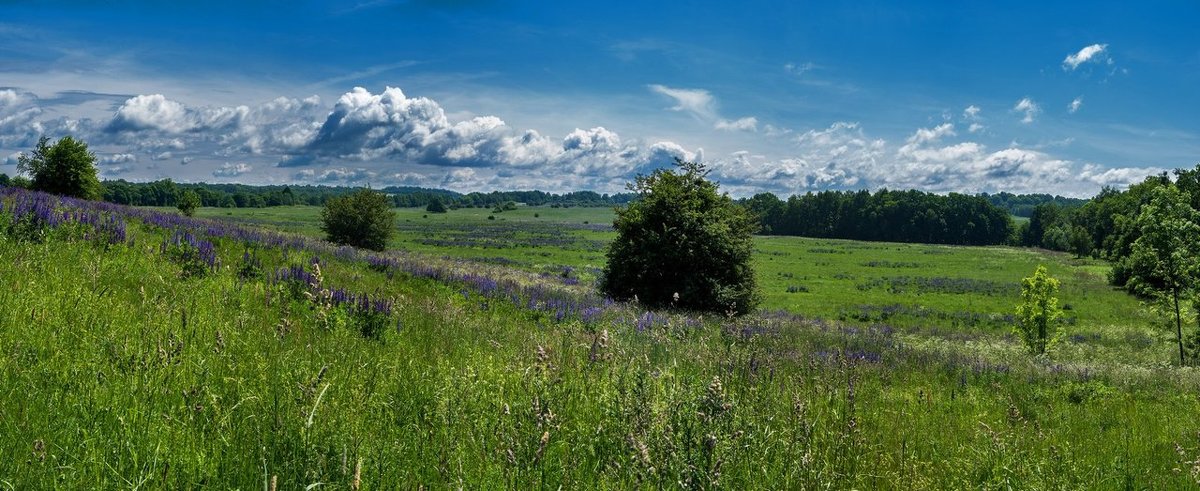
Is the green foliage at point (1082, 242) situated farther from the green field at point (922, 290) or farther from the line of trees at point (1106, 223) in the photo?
the green field at point (922, 290)

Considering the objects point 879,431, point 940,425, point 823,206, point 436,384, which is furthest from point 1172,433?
point 823,206

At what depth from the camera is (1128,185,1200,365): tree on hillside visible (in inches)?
843

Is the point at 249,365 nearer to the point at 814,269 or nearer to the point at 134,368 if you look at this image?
the point at 134,368

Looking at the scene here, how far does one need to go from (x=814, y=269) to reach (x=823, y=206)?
323 feet

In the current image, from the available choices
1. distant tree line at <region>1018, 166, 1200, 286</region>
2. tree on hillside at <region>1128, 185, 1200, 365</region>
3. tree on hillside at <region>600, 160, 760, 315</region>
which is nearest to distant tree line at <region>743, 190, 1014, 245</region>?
distant tree line at <region>1018, 166, 1200, 286</region>

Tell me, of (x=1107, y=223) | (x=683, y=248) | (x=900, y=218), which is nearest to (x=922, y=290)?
(x=683, y=248)

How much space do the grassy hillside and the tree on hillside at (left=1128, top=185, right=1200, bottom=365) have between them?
15.8 metres

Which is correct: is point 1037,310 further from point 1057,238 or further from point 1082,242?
point 1057,238

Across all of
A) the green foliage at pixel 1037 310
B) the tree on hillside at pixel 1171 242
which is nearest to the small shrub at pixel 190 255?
the green foliage at pixel 1037 310

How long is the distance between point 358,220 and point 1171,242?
38274 millimetres

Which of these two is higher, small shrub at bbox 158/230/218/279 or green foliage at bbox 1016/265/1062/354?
small shrub at bbox 158/230/218/279

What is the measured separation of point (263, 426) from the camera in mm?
3377

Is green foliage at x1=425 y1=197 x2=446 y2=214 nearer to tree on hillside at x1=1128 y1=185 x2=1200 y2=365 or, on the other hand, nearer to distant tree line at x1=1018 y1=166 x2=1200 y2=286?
distant tree line at x1=1018 y1=166 x2=1200 y2=286

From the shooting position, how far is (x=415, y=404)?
434 cm
